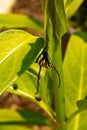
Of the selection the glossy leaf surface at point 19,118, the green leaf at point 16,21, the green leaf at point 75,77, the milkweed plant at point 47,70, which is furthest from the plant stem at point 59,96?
the glossy leaf surface at point 19,118

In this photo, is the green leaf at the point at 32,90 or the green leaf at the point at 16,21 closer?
the green leaf at the point at 32,90

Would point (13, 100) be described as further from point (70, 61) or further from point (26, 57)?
point (26, 57)

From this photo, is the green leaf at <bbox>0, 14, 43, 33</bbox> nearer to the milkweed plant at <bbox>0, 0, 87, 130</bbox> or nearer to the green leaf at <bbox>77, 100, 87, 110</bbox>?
the milkweed plant at <bbox>0, 0, 87, 130</bbox>

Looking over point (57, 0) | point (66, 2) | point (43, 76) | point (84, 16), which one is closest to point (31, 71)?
point (43, 76)

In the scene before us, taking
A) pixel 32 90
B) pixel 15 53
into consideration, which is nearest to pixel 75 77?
pixel 32 90

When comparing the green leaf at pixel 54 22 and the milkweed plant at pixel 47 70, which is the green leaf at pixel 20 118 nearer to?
the milkweed plant at pixel 47 70

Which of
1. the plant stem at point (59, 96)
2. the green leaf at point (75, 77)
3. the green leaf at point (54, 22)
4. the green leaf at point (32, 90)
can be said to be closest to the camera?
the green leaf at point (54, 22)
